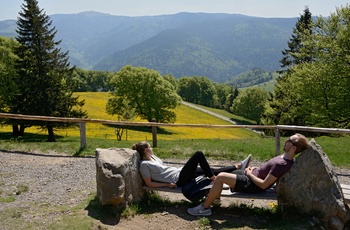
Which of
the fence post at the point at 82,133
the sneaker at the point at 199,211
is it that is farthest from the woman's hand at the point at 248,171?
the fence post at the point at 82,133

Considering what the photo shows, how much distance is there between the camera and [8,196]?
9125 mm

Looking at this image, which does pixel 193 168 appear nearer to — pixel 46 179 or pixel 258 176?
pixel 258 176

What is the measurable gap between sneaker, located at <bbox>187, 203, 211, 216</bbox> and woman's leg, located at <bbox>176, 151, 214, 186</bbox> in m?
0.64

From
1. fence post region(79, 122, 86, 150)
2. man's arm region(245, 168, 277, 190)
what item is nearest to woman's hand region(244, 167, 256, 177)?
man's arm region(245, 168, 277, 190)

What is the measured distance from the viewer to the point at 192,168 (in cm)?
798

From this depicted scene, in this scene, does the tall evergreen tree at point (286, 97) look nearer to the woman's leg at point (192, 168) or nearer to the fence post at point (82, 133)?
the fence post at point (82, 133)

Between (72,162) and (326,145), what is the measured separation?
1272cm

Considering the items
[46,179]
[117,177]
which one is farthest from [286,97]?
[117,177]

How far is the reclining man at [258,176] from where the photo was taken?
7.16 meters

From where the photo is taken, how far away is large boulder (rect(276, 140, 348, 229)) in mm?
6969

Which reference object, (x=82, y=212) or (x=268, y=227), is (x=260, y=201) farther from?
(x=82, y=212)

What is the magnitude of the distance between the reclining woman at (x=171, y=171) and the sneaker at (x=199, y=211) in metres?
0.63

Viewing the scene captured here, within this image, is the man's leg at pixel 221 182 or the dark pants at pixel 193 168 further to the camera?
the dark pants at pixel 193 168

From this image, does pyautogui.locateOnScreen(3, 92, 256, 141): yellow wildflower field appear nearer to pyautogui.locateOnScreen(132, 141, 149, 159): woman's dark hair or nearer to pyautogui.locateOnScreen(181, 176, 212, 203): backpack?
pyautogui.locateOnScreen(132, 141, 149, 159): woman's dark hair
